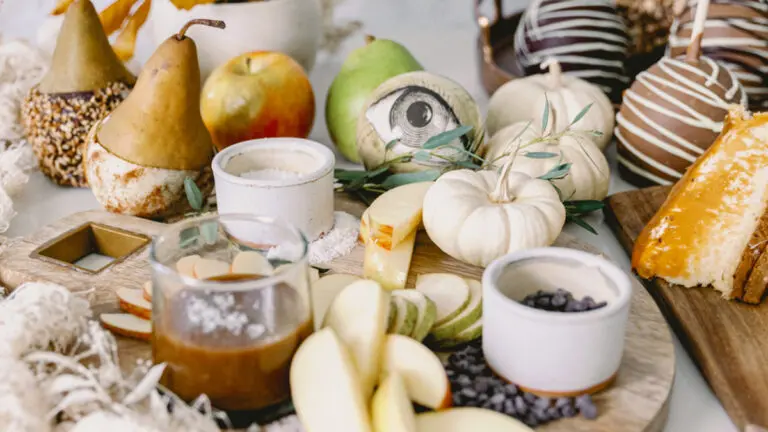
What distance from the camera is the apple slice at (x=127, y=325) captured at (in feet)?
2.35

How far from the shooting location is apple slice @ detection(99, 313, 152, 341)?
0.72 m

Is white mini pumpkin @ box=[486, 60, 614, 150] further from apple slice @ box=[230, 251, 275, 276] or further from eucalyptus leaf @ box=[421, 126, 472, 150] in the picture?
apple slice @ box=[230, 251, 275, 276]

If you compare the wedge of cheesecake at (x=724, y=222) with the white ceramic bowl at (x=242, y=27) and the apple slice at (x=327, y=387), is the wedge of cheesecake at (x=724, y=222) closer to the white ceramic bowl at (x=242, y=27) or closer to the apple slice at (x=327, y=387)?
the apple slice at (x=327, y=387)

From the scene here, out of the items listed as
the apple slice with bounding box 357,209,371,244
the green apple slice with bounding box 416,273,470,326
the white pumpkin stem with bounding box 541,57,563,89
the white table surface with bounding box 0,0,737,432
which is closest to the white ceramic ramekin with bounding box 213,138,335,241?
the apple slice with bounding box 357,209,371,244

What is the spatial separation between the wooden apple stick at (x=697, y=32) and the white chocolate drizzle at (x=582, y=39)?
0.20 metres

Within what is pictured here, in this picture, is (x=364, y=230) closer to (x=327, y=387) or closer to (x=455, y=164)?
(x=455, y=164)

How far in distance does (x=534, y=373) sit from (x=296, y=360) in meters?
0.18

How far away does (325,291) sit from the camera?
75 centimetres

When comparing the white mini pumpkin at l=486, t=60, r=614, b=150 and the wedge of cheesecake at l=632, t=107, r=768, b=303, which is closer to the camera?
the wedge of cheesecake at l=632, t=107, r=768, b=303

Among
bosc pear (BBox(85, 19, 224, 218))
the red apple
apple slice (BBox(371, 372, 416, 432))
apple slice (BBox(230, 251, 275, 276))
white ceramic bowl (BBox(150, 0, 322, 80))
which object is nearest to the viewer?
apple slice (BBox(371, 372, 416, 432))

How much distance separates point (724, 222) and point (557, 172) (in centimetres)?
17

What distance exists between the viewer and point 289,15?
1.15 metres

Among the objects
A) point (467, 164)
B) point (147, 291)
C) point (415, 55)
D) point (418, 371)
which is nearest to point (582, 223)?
point (467, 164)

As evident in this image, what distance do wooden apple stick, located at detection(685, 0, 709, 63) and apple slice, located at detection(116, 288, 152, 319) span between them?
0.70m
